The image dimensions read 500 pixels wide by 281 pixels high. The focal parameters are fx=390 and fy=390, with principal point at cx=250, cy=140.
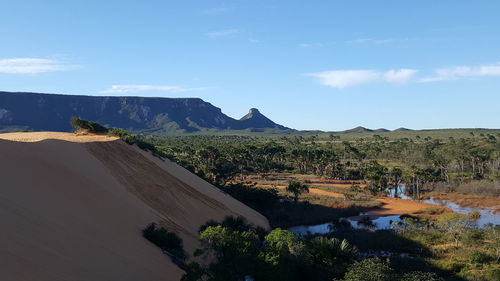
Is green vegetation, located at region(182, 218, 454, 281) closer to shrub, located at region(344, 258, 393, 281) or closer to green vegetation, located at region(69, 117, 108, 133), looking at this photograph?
shrub, located at region(344, 258, 393, 281)

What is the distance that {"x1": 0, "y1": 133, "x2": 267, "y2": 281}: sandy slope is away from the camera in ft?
46.0

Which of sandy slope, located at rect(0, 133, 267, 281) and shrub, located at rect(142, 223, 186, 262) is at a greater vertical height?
sandy slope, located at rect(0, 133, 267, 281)

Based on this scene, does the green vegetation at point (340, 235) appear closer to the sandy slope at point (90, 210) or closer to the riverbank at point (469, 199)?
the riverbank at point (469, 199)

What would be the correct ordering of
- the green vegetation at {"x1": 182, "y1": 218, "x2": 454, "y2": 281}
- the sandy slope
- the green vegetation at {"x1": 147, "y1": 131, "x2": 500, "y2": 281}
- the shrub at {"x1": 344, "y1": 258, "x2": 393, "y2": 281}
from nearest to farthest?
the shrub at {"x1": 344, "y1": 258, "x2": 393, "y2": 281} < the green vegetation at {"x1": 182, "y1": 218, "x2": 454, "y2": 281} < the sandy slope < the green vegetation at {"x1": 147, "y1": 131, "x2": 500, "y2": 281}

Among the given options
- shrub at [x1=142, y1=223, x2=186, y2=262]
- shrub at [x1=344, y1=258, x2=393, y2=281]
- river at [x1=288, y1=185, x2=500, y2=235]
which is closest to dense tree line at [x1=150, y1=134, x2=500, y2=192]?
river at [x1=288, y1=185, x2=500, y2=235]

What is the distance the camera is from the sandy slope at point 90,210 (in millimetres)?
14008

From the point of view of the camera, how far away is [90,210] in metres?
20.7

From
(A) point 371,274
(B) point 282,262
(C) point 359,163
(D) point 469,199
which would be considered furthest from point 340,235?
(C) point 359,163

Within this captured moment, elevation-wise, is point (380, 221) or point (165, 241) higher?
point (165, 241)

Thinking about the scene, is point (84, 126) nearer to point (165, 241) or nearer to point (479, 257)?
point (165, 241)

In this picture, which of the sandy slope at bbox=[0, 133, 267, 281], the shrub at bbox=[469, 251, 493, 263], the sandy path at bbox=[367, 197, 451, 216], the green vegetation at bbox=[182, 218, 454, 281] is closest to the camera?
the green vegetation at bbox=[182, 218, 454, 281]

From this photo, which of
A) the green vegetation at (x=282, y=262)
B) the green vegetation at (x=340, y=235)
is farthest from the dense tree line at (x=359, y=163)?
the green vegetation at (x=282, y=262)

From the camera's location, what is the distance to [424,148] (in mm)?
109312

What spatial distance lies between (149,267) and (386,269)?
975cm
